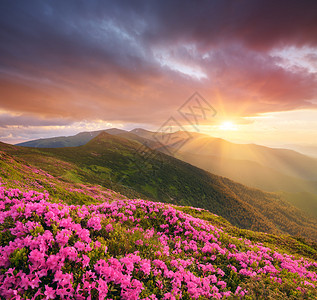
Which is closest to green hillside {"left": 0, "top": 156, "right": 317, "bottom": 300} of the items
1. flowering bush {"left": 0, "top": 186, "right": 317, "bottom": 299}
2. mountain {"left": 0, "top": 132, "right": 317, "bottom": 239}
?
flowering bush {"left": 0, "top": 186, "right": 317, "bottom": 299}

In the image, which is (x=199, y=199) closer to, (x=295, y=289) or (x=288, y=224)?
(x=288, y=224)

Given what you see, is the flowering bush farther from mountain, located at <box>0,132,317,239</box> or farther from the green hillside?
mountain, located at <box>0,132,317,239</box>

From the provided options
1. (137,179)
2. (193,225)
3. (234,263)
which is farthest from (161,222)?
(137,179)

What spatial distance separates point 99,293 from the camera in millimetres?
3912

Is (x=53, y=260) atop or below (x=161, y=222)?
atop

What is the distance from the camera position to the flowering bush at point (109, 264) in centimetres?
385

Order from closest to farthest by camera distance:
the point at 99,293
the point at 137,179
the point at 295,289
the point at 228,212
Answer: the point at 99,293, the point at 295,289, the point at 137,179, the point at 228,212

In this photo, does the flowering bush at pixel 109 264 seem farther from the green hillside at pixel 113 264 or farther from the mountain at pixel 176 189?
the mountain at pixel 176 189

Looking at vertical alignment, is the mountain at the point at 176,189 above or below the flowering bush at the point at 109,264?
below

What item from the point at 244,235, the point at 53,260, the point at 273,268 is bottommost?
the point at 244,235

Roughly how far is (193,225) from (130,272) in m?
7.04

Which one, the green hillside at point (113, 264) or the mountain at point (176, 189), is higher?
the green hillside at point (113, 264)

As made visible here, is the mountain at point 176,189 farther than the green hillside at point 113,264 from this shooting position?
Yes

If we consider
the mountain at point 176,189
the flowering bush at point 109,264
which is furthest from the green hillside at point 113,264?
the mountain at point 176,189
